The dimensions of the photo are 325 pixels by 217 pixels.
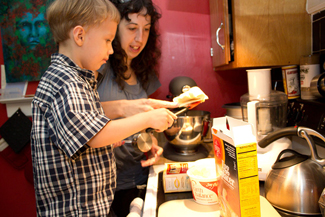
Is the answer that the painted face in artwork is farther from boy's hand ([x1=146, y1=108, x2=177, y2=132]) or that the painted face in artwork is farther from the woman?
boy's hand ([x1=146, y1=108, x2=177, y2=132])

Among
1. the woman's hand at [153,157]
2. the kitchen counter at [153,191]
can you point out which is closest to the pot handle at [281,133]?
the kitchen counter at [153,191]

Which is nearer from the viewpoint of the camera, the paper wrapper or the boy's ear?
the boy's ear

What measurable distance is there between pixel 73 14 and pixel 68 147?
0.45m

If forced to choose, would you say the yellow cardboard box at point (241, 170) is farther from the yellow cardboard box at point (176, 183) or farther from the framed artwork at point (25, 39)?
the framed artwork at point (25, 39)

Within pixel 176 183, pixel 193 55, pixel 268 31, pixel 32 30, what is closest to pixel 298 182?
pixel 176 183

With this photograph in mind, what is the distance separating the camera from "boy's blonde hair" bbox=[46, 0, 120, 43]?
801mm

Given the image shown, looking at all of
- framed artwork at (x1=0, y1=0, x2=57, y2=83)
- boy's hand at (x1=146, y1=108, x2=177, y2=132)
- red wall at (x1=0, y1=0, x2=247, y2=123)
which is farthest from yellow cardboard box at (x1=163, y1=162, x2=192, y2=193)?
framed artwork at (x1=0, y1=0, x2=57, y2=83)

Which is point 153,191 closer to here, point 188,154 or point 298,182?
point 188,154

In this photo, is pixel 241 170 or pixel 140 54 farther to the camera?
pixel 140 54

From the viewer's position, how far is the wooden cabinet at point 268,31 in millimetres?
1145

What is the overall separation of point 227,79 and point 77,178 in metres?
1.29

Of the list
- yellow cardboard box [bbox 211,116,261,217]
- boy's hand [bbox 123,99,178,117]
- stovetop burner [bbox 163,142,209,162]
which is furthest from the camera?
stovetop burner [bbox 163,142,209,162]

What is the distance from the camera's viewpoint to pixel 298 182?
2.08 ft

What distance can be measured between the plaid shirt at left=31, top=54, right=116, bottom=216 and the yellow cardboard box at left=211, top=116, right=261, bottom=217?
366 mm
